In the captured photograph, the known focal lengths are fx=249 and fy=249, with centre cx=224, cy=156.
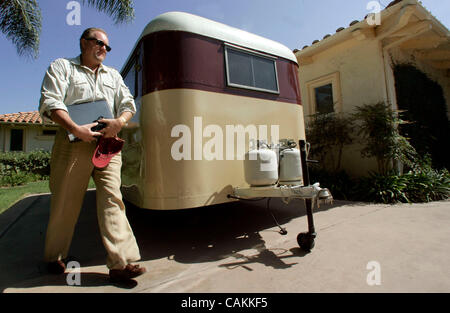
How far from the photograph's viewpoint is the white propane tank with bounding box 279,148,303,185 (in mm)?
2586

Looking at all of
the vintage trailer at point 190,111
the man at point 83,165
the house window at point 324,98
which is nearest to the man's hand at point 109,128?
the man at point 83,165

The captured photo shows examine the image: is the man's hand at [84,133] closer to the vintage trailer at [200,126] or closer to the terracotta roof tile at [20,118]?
the vintage trailer at [200,126]

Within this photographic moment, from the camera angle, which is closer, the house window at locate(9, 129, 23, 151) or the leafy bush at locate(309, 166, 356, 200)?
the leafy bush at locate(309, 166, 356, 200)

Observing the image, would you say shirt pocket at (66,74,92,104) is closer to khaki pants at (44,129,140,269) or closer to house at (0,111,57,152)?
khaki pants at (44,129,140,269)

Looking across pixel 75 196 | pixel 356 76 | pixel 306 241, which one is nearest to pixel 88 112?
pixel 75 196

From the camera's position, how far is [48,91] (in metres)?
1.90

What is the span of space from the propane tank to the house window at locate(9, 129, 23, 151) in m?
17.1

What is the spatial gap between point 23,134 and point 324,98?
16.4m

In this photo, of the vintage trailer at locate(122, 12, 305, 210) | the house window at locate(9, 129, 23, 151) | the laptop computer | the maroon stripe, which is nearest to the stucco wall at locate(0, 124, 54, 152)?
the house window at locate(9, 129, 23, 151)

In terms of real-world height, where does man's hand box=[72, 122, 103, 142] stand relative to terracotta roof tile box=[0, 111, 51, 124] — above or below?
below

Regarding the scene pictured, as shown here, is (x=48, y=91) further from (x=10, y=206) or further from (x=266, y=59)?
(x=10, y=206)

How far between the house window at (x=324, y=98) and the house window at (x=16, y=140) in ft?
53.1

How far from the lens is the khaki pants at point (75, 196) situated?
1964 mm

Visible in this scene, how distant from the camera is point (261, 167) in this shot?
250cm
